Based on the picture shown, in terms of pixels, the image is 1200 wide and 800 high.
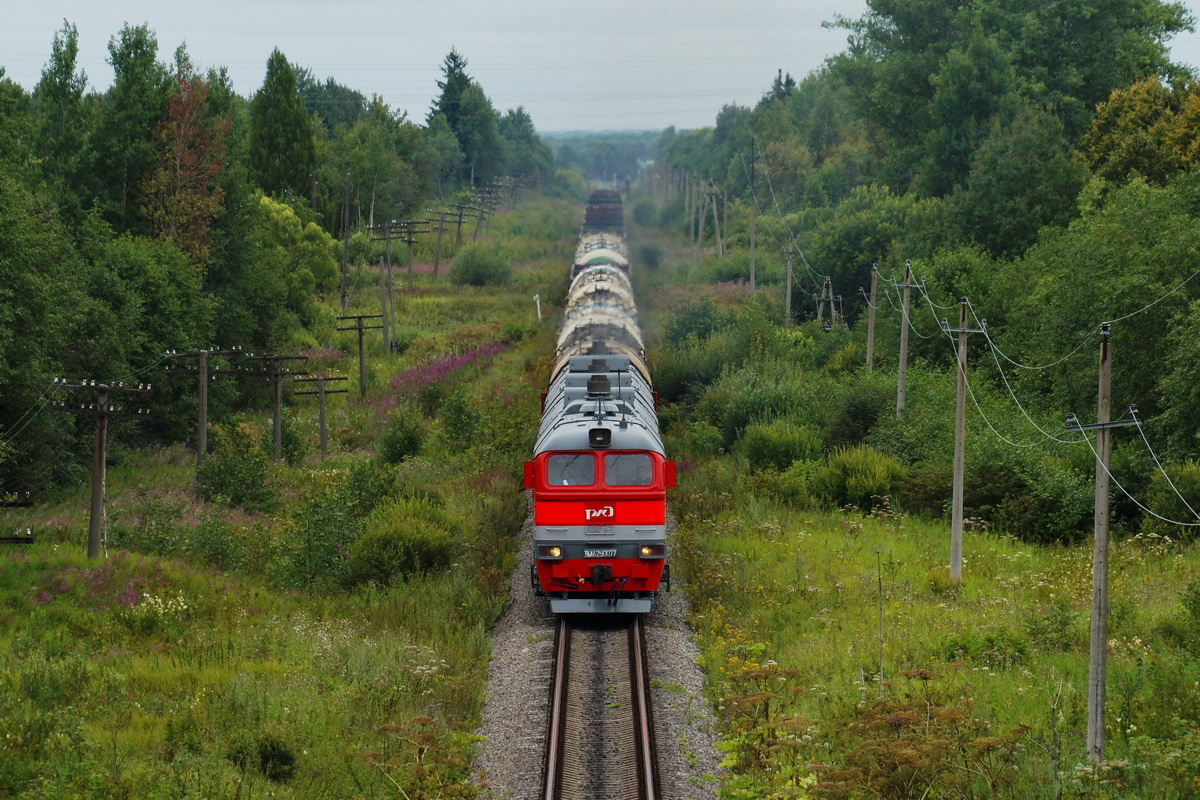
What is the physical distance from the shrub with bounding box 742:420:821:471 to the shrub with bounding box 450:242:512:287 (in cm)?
4184

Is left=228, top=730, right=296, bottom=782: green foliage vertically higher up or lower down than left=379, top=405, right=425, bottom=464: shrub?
lower down

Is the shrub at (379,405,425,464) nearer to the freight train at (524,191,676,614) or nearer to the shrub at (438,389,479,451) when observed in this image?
the shrub at (438,389,479,451)

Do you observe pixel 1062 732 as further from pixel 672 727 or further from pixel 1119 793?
pixel 672 727

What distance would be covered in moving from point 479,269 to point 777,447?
43301 millimetres

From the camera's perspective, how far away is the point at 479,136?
123312 millimetres

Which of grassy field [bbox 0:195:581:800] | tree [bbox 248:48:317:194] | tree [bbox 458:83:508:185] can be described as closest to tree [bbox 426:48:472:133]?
tree [bbox 458:83:508:185]

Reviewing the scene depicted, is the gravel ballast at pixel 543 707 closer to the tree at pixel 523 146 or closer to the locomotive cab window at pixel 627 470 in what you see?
the locomotive cab window at pixel 627 470

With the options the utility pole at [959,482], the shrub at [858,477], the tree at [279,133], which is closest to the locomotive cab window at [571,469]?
the utility pole at [959,482]

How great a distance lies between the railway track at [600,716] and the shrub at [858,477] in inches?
361

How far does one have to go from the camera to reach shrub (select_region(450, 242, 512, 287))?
6856cm

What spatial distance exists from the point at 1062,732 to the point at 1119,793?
176 centimetres

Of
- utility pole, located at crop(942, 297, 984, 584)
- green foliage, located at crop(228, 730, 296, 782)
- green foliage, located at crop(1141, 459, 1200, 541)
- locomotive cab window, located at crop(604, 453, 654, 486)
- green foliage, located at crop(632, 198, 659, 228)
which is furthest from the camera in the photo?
green foliage, located at crop(632, 198, 659, 228)

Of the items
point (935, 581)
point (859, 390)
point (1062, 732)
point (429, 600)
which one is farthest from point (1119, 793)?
point (859, 390)

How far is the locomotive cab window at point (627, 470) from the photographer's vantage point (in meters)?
16.7
